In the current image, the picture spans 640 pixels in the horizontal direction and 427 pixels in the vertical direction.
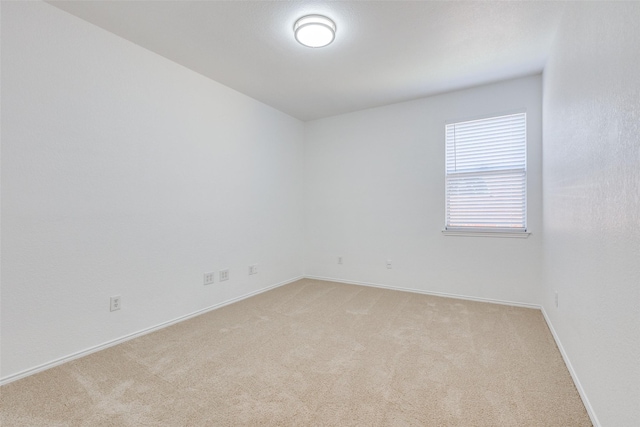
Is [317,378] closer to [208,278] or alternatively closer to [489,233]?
[208,278]

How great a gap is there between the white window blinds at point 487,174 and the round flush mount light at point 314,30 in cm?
212

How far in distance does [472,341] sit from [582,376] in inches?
32.0

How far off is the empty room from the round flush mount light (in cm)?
1

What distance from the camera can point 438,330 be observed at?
2.67 m

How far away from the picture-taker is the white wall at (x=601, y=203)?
1091 millimetres

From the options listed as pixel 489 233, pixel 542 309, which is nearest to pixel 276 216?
pixel 489 233

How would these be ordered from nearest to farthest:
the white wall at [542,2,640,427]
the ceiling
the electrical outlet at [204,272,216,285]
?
the white wall at [542,2,640,427] < the ceiling < the electrical outlet at [204,272,216,285]

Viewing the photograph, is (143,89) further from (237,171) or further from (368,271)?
(368,271)

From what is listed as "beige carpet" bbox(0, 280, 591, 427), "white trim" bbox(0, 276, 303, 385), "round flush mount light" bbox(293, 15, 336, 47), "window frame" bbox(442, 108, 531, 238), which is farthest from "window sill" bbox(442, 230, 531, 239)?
"white trim" bbox(0, 276, 303, 385)

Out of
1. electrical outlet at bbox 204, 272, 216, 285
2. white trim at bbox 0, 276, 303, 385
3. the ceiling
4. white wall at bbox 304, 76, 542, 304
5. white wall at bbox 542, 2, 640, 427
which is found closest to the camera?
white wall at bbox 542, 2, 640, 427

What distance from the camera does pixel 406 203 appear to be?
3986mm

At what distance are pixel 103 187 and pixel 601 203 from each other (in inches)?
128

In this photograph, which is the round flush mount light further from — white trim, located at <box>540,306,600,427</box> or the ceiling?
white trim, located at <box>540,306,600,427</box>

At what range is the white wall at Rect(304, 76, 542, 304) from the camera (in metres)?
3.32
